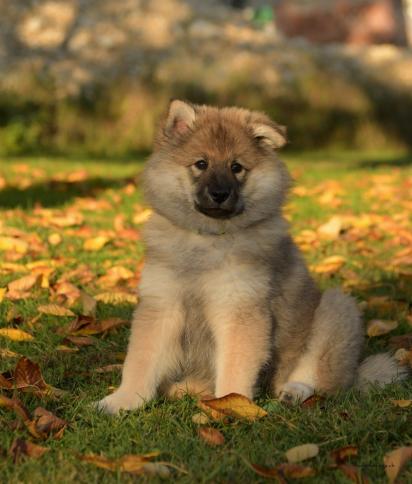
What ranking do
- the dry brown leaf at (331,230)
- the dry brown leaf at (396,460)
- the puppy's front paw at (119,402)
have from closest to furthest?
the dry brown leaf at (396,460), the puppy's front paw at (119,402), the dry brown leaf at (331,230)

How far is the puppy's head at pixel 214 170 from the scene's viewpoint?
3359 mm

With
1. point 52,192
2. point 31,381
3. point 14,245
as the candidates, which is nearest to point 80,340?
point 31,381

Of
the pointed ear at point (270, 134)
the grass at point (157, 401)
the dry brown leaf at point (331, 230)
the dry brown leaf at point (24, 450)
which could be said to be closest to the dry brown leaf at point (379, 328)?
the grass at point (157, 401)

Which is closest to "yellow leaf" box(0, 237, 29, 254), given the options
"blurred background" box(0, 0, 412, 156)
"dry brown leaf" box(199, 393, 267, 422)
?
"dry brown leaf" box(199, 393, 267, 422)

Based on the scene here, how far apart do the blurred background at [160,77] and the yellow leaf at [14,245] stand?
770 cm

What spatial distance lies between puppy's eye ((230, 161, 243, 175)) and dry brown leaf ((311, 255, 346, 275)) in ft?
7.62

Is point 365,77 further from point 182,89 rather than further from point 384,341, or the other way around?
point 384,341

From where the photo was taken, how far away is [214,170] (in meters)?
3.36

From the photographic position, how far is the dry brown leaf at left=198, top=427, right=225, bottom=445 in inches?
113

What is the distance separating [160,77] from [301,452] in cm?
1360

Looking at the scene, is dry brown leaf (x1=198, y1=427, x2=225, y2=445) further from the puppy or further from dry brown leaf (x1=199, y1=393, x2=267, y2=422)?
the puppy

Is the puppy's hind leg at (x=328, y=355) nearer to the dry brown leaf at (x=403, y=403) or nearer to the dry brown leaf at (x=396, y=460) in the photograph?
the dry brown leaf at (x=403, y=403)

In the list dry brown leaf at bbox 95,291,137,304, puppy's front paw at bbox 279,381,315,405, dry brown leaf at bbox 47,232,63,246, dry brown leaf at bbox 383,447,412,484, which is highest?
dry brown leaf at bbox 383,447,412,484

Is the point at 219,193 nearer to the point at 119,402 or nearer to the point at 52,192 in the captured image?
the point at 119,402
